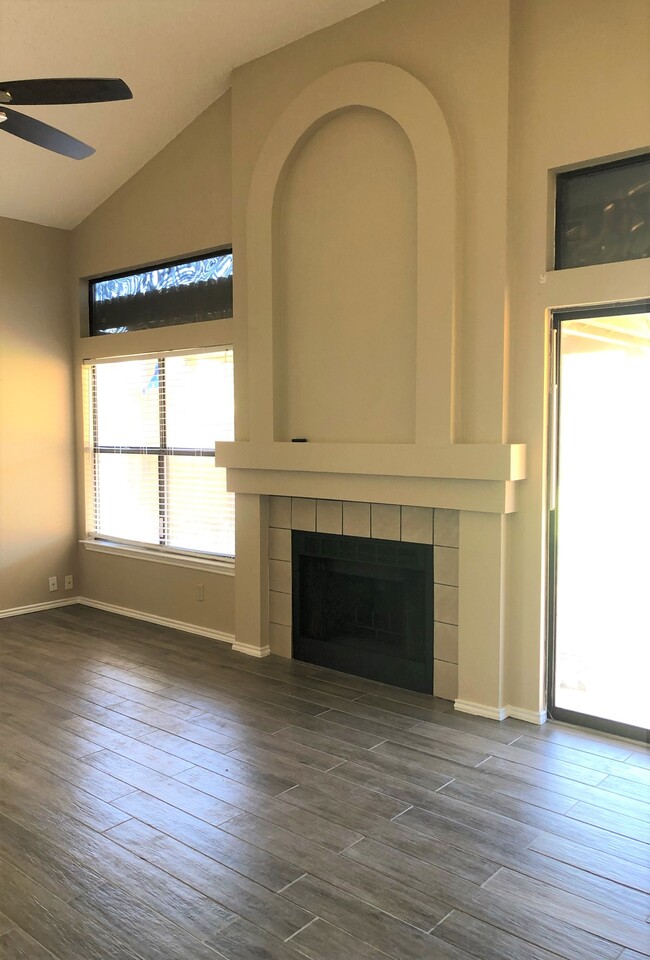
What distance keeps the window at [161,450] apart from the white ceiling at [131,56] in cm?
143

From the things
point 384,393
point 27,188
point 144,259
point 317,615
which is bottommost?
point 317,615

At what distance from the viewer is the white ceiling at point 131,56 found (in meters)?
3.87

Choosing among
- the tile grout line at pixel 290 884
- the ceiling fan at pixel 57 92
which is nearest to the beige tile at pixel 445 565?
the tile grout line at pixel 290 884

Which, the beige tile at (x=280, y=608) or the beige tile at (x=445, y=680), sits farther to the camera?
the beige tile at (x=280, y=608)

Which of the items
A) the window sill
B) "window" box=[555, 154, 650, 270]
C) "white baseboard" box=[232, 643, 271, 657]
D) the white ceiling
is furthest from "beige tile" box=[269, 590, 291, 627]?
the white ceiling

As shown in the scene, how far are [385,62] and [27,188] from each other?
9.28 feet

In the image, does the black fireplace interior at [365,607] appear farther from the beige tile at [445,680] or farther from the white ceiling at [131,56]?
the white ceiling at [131,56]

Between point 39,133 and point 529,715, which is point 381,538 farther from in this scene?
point 39,133

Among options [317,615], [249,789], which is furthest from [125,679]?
[249,789]

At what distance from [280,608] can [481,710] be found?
4.77 ft

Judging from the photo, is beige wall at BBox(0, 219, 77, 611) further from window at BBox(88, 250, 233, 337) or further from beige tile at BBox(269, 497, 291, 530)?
beige tile at BBox(269, 497, 291, 530)

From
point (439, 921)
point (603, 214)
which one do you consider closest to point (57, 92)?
point (603, 214)

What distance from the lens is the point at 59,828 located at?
2725 millimetres

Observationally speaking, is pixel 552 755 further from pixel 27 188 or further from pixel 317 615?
pixel 27 188
